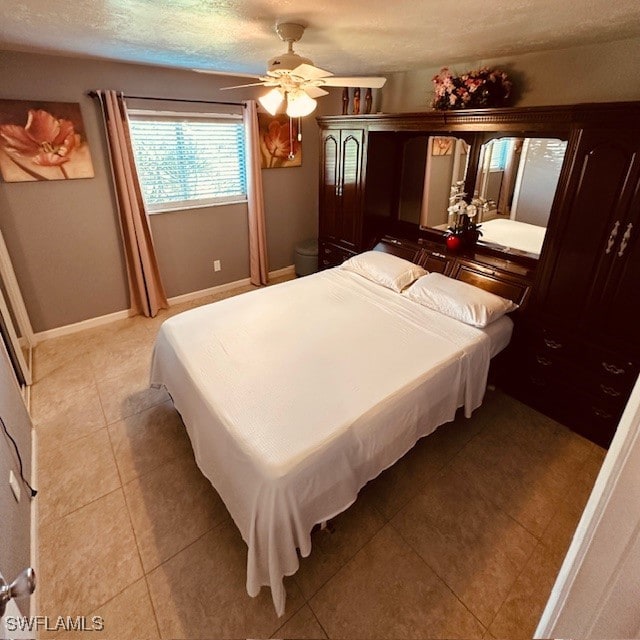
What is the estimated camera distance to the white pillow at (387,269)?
288cm

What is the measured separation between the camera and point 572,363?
231cm

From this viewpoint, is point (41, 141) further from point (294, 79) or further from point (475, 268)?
point (475, 268)

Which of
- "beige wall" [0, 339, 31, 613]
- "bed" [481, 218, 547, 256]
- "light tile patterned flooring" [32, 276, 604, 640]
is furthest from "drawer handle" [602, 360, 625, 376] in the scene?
"beige wall" [0, 339, 31, 613]

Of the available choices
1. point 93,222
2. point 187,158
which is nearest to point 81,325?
point 93,222

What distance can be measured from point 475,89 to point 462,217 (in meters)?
0.93

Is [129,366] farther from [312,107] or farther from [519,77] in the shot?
[519,77]

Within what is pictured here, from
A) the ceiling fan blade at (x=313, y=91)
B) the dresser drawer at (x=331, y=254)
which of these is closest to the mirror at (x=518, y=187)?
the dresser drawer at (x=331, y=254)

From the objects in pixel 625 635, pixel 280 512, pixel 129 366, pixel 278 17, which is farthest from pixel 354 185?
pixel 625 635

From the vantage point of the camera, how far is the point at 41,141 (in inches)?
112

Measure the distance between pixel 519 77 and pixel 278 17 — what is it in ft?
5.79

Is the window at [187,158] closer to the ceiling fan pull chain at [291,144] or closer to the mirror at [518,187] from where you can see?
the ceiling fan pull chain at [291,144]

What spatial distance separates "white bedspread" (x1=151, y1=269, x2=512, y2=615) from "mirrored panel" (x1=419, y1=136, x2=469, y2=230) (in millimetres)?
1098

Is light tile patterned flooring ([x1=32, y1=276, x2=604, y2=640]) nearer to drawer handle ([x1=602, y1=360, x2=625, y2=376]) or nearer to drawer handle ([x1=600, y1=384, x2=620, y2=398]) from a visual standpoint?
drawer handle ([x1=600, y1=384, x2=620, y2=398])

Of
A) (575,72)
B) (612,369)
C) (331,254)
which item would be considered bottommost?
(612,369)
